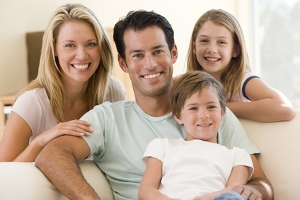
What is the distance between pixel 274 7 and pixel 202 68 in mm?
3552

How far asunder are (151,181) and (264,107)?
658mm

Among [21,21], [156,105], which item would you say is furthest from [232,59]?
[21,21]

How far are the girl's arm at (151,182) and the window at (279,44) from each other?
4161 millimetres

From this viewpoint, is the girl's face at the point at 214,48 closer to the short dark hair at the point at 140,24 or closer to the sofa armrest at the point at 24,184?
the short dark hair at the point at 140,24

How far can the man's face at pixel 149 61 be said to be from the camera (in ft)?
7.72

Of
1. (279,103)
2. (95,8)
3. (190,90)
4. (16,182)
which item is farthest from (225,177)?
(95,8)

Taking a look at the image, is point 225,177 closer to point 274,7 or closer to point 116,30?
point 116,30

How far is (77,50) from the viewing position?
2676 millimetres

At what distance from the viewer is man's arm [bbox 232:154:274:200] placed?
6.63 ft

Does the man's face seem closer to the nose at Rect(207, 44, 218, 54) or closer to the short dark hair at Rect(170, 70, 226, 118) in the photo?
the short dark hair at Rect(170, 70, 226, 118)

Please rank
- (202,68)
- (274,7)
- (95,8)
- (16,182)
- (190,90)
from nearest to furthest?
(16,182)
(190,90)
(202,68)
(95,8)
(274,7)

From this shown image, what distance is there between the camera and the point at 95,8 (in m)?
5.62

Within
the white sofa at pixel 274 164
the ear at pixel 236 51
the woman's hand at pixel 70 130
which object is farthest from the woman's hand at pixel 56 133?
the ear at pixel 236 51

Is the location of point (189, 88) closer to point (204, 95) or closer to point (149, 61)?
point (204, 95)
